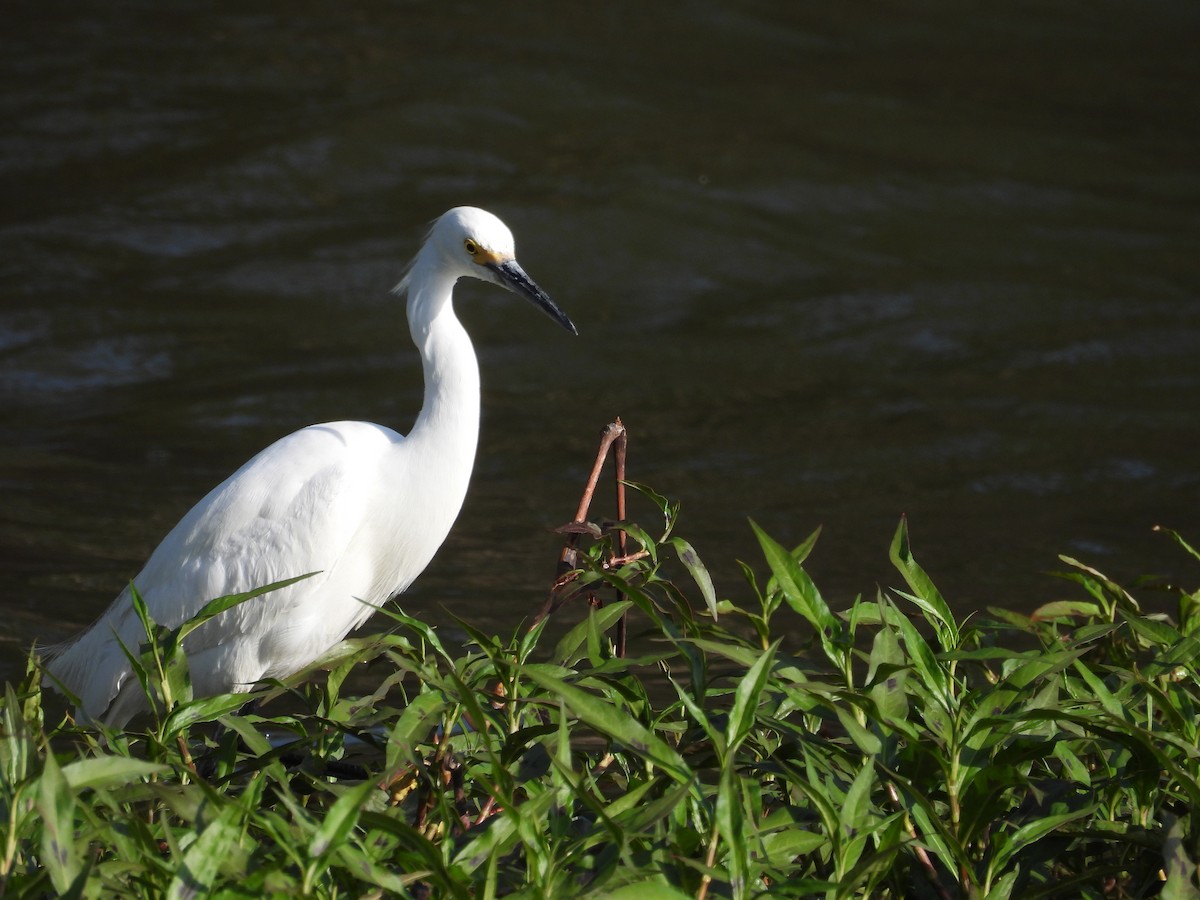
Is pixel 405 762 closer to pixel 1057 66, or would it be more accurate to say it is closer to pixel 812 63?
pixel 812 63

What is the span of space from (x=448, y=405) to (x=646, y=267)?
5.43m

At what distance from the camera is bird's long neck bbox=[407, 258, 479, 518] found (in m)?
2.87

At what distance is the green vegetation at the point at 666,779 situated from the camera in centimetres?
155

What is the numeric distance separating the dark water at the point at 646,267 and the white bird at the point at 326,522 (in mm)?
1485

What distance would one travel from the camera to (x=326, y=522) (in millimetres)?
2887

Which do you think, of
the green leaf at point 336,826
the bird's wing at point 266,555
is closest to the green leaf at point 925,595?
the green leaf at point 336,826

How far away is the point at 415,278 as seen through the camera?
3.04m

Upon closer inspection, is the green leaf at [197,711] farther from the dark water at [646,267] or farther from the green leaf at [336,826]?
the dark water at [646,267]

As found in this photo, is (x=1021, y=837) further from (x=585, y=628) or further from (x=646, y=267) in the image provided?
(x=646, y=267)

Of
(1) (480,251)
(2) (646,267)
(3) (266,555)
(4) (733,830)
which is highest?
(1) (480,251)

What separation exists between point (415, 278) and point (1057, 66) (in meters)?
9.36

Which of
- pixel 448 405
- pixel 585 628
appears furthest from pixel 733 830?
pixel 448 405

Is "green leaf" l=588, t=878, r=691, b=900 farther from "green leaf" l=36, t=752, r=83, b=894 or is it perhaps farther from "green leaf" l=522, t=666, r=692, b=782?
"green leaf" l=36, t=752, r=83, b=894

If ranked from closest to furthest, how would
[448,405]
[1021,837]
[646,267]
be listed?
[1021,837], [448,405], [646,267]
